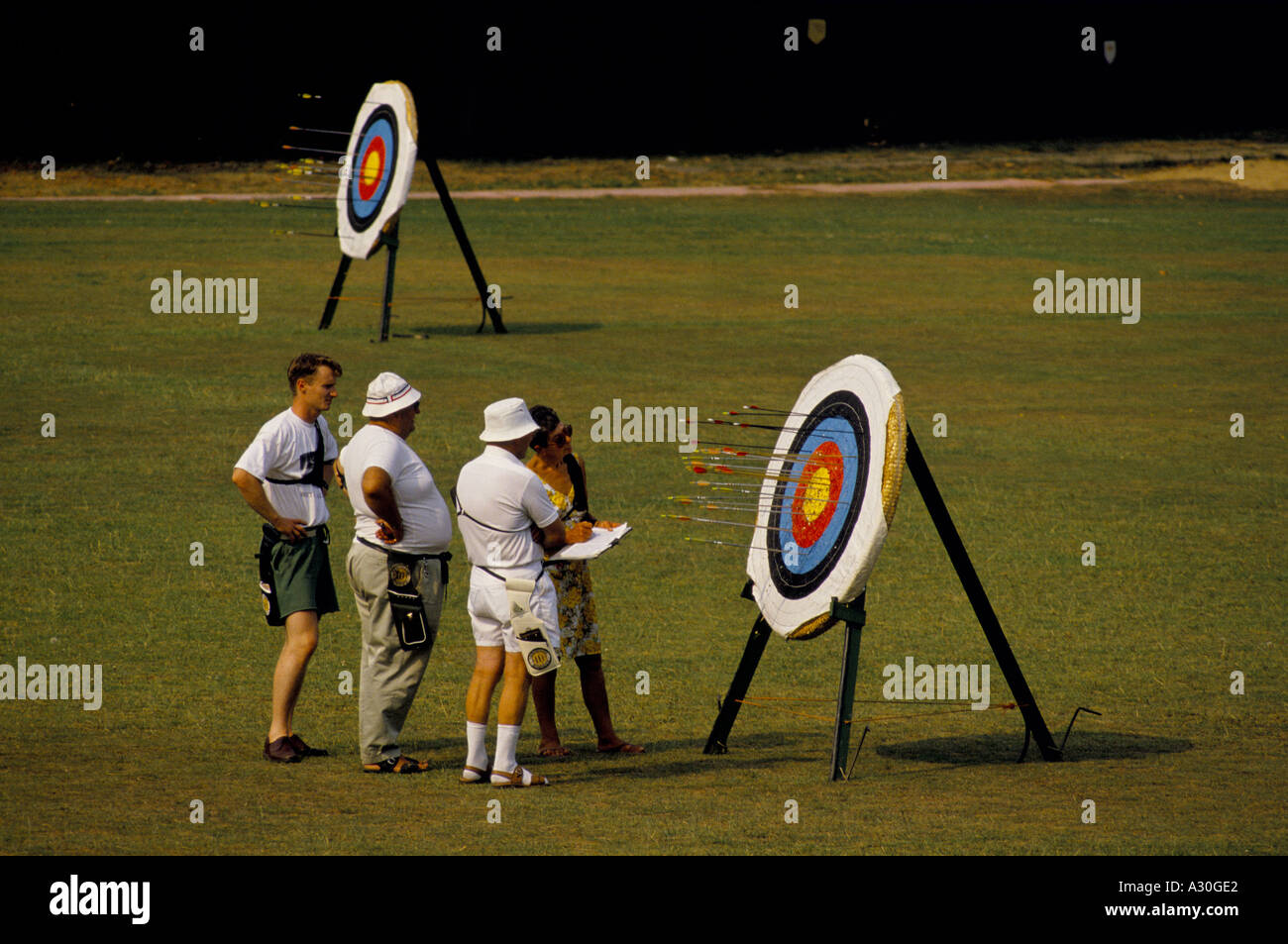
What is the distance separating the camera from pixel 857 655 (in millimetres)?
8742

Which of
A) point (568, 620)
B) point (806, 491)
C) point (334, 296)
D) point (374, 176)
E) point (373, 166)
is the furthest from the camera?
point (334, 296)

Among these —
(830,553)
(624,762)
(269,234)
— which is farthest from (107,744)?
A: (269,234)

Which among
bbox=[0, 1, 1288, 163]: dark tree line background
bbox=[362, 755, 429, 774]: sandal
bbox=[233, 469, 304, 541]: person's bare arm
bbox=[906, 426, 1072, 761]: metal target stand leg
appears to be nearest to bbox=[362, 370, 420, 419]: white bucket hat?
bbox=[233, 469, 304, 541]: person's bare arm

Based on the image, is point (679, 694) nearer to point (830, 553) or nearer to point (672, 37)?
point (830, 553)

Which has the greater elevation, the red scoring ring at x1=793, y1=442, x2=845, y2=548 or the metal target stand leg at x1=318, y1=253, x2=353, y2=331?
the metal target stand leg at x1=318, y1=253, x2=353, y2=331

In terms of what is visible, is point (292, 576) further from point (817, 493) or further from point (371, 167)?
point (371, 167)

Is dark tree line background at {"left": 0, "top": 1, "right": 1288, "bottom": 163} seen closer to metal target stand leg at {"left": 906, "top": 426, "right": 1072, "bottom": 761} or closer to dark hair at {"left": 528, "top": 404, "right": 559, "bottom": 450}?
dark hair at {"left": 528, "top": 404, "right": 559, "bottom": 450}

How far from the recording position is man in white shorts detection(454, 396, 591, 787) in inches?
332

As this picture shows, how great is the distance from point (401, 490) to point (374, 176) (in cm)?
1602

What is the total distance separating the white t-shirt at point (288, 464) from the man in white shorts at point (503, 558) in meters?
1.03

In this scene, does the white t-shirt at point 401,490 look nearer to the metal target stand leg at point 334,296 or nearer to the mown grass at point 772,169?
the metal target stand leg at point 334,296

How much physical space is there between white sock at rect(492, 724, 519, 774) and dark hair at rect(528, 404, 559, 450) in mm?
1501

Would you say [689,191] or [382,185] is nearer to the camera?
[382,185]

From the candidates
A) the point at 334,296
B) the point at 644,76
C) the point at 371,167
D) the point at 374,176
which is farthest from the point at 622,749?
the point at 644,76
